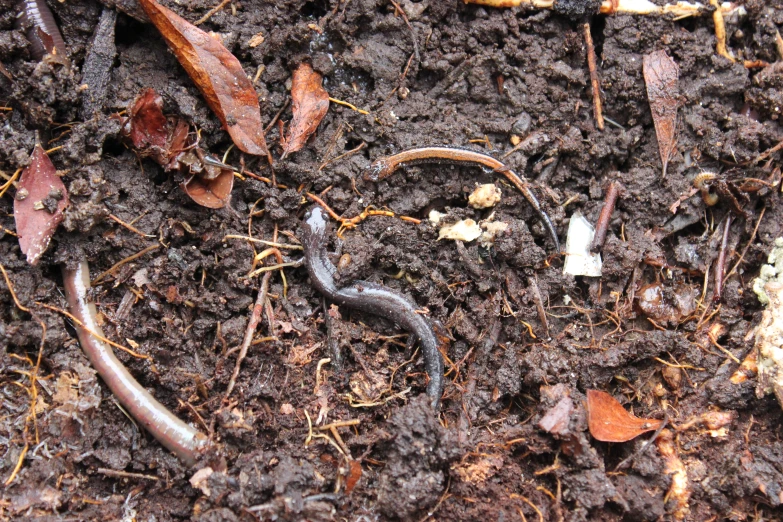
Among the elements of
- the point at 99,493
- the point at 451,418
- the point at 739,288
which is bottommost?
the point at 99,493

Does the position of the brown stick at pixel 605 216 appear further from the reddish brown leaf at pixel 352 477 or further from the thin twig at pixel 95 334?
the thin twig at pixel 95 334

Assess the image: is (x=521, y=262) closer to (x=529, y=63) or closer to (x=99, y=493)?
(x=529, y=63)

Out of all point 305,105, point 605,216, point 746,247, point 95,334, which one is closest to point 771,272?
point 746,247

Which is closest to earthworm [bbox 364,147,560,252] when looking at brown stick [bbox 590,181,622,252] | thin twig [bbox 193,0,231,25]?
brown stick [bbox 590,181,622,252]

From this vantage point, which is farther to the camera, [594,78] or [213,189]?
[594,78]

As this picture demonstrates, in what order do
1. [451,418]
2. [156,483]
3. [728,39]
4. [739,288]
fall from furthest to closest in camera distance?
1. [728,39]
2. [739,288]
3. [451,418]
4. [156,483]

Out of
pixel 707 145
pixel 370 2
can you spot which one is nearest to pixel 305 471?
pixel 370 2

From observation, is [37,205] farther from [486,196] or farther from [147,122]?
[486,196]

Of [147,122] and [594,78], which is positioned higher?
[594,78]
